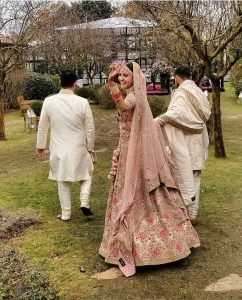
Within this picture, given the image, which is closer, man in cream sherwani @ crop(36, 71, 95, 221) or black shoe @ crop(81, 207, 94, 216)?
man in cream sherwani @ crop(36, 71, 95, 221)

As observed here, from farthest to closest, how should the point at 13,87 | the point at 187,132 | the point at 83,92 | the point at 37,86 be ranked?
the point at 83,92
the point at 37,86
the point at 13,87
the point at 187,132

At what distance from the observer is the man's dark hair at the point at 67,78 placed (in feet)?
19.0

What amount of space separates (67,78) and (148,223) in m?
2.15

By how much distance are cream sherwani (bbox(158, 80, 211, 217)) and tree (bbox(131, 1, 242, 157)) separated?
9.66 ft

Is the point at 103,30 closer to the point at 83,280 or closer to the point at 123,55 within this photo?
the point at 123,55

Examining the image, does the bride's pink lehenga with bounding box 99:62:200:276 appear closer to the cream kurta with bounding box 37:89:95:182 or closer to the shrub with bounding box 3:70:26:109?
the cream kurta with bounding box 37:89:95:182

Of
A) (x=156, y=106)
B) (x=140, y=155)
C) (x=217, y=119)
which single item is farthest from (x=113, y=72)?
(x=156, y=106)

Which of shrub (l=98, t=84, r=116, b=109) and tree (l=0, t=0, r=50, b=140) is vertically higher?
tree (l=0, t=0, r=50, b=140)

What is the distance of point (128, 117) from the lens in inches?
184

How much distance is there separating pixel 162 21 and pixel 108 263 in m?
5.11

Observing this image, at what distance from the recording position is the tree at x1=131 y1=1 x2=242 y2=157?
8.81 meters

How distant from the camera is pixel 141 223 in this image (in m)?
4.54

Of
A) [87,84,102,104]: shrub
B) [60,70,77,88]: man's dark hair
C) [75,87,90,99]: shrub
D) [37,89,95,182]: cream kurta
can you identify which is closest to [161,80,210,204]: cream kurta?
[37,89,95,182]: cream kurta

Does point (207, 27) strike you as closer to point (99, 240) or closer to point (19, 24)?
point (19, 24)
